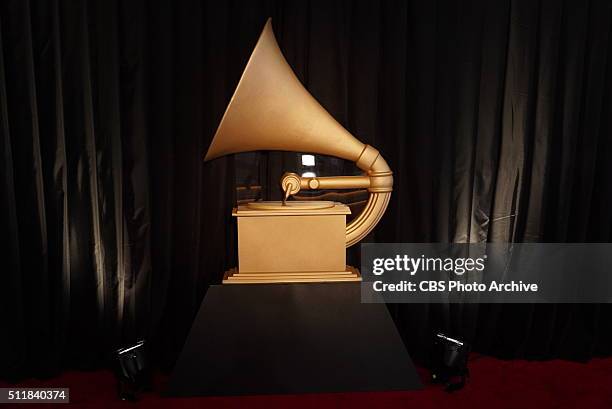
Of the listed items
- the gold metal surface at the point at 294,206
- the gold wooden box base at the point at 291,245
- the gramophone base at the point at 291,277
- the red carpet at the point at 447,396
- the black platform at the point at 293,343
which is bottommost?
the red carpet at the point at 447,396

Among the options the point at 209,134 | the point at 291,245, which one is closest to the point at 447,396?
the point at 291,245

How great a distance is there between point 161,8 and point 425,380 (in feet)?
6.26

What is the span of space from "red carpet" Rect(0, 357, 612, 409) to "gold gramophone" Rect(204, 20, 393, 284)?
0.73 m

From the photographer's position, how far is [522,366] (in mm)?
1845

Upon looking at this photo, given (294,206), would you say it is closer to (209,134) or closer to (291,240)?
(291,240)

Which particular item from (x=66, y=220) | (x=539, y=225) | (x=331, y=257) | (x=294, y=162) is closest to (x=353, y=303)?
(x=331, y=257)

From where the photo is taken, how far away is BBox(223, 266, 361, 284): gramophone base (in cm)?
110

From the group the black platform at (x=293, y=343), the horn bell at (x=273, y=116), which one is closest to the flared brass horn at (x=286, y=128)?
the horn bell at (x=273, y=116)

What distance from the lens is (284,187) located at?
118cm

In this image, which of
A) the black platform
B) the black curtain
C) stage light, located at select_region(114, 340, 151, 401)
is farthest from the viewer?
the black curtain

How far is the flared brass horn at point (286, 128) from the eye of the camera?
1110mm

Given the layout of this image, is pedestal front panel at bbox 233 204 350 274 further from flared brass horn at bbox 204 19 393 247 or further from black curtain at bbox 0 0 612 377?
black curtain at bbox 0 0 612 377

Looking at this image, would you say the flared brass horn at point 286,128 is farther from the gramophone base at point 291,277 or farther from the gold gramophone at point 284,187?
the gramophone base at point 291,277

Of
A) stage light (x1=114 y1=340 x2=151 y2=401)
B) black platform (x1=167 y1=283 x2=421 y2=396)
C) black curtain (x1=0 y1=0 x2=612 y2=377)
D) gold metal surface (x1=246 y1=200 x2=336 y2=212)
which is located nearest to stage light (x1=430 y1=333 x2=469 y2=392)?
black curtain (x1=0 y1=0 x2=612 y2=377)
